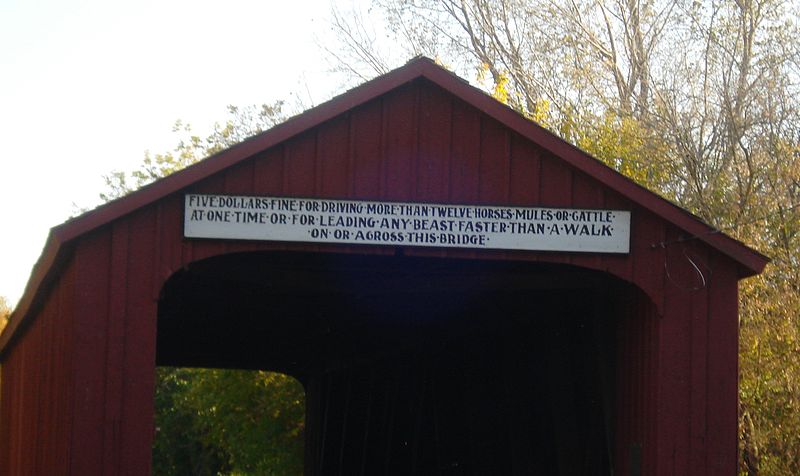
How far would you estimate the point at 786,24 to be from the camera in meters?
21.0

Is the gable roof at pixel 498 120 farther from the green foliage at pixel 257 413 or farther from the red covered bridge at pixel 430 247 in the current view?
the green foliage at pixel 257 413

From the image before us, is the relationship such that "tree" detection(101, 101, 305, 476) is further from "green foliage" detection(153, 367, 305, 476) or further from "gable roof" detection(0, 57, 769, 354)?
"gable roof" detection(0, 57, 769, 354)

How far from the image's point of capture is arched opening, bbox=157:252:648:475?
11.4 meters

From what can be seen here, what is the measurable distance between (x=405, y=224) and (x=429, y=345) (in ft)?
21.1

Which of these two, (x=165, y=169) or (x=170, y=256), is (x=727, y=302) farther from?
(x=165, y=169)

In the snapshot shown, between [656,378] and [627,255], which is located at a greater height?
[627,255]

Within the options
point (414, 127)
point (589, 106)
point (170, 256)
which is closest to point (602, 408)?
point (414, 127)

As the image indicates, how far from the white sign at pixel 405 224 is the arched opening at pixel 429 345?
0.93 metres

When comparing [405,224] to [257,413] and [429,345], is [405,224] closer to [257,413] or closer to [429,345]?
[429,345]

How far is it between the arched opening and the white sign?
926mm

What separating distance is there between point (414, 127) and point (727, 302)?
2.90 metres

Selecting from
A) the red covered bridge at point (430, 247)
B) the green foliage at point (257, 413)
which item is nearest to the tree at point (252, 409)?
the green foliage at point (257, 413)

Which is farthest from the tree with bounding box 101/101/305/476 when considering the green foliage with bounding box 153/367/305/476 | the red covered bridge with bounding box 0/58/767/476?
the red covered bridge with bounding box 0/58/767/476

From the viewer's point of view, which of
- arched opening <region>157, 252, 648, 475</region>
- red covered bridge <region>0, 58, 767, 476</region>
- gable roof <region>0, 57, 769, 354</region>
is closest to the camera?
red covered bridge <region>0, 58, 767, 476</region>
